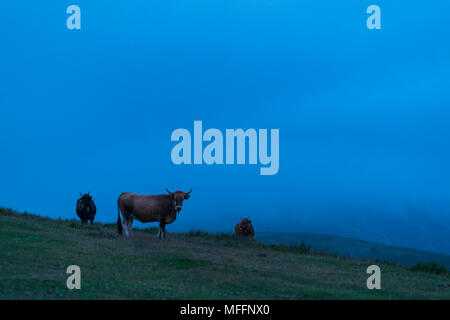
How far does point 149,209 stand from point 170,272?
11.3m

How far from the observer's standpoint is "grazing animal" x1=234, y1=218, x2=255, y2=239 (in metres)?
32.5

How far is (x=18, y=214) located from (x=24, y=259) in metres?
15.0

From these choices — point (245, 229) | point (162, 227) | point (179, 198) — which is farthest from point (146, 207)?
point (245, 229)

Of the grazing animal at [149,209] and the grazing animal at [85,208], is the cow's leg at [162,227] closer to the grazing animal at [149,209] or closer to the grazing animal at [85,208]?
the grazing animal at [149,209]

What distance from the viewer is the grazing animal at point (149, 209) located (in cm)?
2747

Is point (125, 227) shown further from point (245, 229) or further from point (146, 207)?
point (245, 229)

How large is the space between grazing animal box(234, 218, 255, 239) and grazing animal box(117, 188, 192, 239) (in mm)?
6033

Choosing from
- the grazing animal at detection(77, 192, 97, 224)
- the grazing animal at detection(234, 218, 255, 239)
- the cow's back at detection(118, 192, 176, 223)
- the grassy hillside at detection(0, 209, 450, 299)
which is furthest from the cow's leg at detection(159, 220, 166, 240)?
the grazing animal at detection(77, 192, 97, 224)

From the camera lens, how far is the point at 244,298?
43.9ft

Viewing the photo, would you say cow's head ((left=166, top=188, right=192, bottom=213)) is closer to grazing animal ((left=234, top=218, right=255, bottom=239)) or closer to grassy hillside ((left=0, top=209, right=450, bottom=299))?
grassy hillside ((left=0, top=209, right=450, bottom=299))

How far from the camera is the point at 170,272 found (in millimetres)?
16859

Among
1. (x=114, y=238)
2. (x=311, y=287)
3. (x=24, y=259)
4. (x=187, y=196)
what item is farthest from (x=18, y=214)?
(x=311, y=287)

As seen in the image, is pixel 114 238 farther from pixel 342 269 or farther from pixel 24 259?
pixel 342 269
